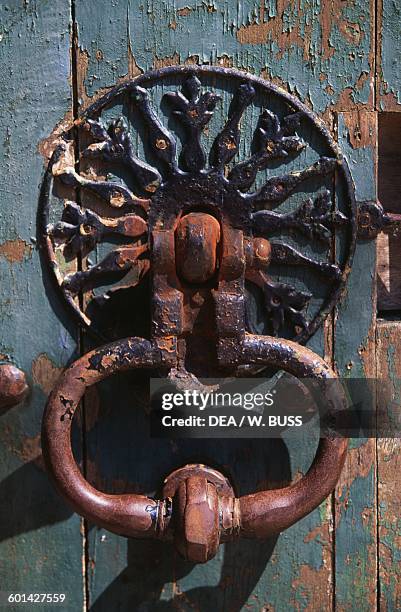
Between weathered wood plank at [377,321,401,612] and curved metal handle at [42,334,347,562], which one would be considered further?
weathered wood plank at [377,321,401,612]

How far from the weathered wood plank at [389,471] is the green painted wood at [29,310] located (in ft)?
1.06

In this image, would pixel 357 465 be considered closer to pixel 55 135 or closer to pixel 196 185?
pixel 196 185

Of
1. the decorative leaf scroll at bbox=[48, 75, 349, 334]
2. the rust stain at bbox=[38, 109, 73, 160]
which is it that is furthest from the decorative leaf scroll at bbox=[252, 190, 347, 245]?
the rust stain at bbox=[38, 109, 73, 160]

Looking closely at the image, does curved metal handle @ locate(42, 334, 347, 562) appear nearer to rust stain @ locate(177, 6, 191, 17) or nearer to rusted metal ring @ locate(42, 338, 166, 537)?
rusted metal ring @ locate(42, 338, 166, 537)

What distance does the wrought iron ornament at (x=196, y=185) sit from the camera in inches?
27.6

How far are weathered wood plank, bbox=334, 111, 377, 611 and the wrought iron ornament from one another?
2cm

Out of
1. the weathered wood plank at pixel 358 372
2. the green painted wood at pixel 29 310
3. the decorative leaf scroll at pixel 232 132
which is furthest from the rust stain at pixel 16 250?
the weathered wood plank at pixel 358 372

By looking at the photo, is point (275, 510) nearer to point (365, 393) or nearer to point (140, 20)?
point (365, 393)

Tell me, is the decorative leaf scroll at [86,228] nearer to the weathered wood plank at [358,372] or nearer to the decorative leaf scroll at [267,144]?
the decorative leaf scroll at [267,144]

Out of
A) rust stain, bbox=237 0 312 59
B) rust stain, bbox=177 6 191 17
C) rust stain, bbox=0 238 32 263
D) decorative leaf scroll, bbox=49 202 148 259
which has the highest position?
rust stain, bbox=177 6 191 17

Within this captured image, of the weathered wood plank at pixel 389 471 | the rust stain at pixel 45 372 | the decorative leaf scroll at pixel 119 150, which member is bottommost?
the weathered wood plank at pixel 389 471

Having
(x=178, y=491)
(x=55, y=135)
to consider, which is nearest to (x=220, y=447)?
(x=178, y=491)

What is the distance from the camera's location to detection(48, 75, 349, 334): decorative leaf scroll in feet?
2.30

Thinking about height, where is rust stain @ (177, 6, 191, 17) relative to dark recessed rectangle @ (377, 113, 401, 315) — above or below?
Answer: above
